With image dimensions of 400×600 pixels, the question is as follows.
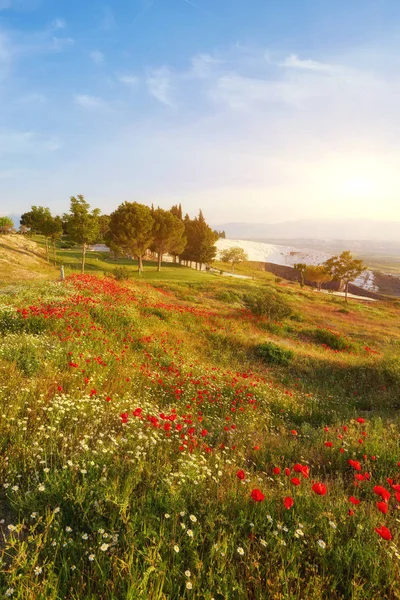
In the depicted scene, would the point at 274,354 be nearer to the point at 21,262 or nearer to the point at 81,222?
the point at 81,222

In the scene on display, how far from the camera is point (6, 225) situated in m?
58.6

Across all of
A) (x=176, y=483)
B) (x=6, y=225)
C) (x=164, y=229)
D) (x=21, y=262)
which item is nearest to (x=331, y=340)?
(x=176, y=483)

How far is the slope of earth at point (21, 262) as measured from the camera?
29.2 m

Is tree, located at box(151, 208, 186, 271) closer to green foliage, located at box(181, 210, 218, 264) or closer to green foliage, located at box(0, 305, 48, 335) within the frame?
green foliage, located at box(181, 210, 218, 264)

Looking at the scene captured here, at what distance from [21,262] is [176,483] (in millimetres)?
41911

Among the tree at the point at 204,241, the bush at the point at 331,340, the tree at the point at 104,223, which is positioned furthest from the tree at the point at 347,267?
the tree at the point at 104,223

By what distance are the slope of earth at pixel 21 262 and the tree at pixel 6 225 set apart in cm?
729

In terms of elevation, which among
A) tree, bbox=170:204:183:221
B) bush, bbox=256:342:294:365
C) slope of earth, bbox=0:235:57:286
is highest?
tree, bbox=170:204:183:221

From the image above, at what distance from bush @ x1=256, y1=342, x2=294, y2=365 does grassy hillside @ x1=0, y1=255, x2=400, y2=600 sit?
13.0ft

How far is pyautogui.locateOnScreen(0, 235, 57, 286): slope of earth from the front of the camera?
29219 mm

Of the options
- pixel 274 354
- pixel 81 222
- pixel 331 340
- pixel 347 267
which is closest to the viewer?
pixel 274 354

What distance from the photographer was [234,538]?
108 inches

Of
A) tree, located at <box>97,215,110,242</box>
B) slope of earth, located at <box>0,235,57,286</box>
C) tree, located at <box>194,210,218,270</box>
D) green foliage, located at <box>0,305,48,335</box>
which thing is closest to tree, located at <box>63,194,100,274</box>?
slope of earth, located at <box>0,235,57,286</box>

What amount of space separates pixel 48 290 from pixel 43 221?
32.9 m
